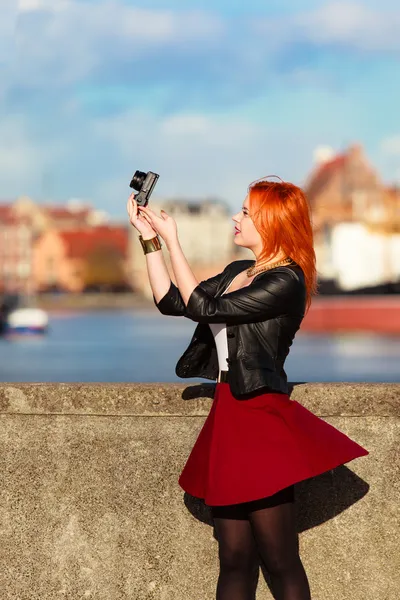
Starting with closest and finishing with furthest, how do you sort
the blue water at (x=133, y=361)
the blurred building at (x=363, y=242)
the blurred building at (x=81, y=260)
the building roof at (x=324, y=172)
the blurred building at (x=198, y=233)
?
the blue water at (x=133, y=361) < the blurred building at (x=363, y=242) < the building roof at (x=324, y=172) < the blurred building at (x=198, y=233) < the blurred building at (x=81, y=260)

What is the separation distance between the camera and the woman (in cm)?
359

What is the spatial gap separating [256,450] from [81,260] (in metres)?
142

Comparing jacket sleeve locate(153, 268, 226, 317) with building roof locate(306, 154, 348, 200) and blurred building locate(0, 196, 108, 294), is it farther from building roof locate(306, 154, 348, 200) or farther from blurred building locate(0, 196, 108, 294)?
blurred building locate(0, 196, 108, 294)

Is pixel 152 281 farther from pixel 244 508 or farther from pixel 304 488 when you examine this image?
pixel 304 488

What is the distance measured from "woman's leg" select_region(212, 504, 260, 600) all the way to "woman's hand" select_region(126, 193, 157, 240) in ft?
3.04

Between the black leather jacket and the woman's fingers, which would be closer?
the black leather jacket

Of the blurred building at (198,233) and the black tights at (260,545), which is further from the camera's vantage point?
the blurred building at (198,233)

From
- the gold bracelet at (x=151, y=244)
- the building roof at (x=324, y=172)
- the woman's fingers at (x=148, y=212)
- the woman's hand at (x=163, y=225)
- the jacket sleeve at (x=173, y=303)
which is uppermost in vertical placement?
the building roof at (x=324, y=172)

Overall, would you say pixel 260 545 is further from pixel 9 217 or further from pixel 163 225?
pixel 9 217

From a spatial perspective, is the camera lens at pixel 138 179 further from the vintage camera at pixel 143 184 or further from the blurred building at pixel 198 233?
the blurred building at pixel 198 233

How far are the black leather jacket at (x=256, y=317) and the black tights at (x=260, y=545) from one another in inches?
14.8

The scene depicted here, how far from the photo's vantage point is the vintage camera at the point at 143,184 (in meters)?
3.75

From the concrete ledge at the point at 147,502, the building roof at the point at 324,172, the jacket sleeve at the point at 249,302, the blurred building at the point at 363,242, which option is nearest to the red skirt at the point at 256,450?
the jacket sleeve at the point at 249,302

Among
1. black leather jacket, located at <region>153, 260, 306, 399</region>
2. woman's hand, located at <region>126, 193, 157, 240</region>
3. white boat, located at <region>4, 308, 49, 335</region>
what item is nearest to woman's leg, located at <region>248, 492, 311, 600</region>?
black leather jacket, located at <region>153, 260, 306, 399</region>
